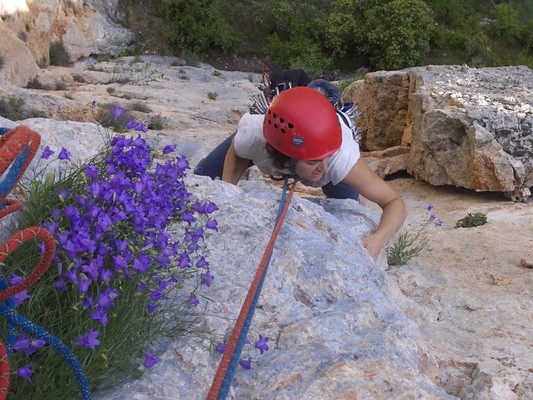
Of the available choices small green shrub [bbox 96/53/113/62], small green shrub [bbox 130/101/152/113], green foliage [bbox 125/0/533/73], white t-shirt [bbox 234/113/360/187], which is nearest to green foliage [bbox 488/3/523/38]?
green foliage [bbox 125/0/533/73]

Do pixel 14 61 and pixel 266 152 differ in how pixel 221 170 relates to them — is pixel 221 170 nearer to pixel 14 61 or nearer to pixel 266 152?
pixel 266 152

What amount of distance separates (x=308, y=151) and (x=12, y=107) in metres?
5.34

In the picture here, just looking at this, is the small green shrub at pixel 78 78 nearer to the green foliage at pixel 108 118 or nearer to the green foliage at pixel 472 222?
Result: the green foliage at pixel 108 118

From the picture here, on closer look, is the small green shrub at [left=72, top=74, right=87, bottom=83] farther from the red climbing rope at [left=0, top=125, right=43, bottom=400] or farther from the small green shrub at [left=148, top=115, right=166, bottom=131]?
the red climbing rope at [left=0, top=125, right=43, bottom=400]

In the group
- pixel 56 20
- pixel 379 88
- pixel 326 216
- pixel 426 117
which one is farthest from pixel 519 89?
pixel 56 20

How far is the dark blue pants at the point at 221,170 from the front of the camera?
12.0ft

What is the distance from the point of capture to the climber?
2.66 metres

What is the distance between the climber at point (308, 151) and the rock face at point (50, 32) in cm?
815

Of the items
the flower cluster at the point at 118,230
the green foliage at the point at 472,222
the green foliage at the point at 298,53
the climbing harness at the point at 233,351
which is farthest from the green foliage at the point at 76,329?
the green foliage at the point at 298,53

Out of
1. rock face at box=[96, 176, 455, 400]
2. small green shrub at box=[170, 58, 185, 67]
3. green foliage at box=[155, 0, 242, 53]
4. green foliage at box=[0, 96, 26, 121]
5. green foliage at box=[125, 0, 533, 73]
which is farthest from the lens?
green foliage at box=[155, 0, 242, 53]

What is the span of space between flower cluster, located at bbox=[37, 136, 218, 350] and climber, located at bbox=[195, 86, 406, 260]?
29.6 inches

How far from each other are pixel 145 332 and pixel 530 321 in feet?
7.17

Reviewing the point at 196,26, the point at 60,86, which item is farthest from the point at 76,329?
the point at 196,26

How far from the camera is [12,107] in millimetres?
7039
